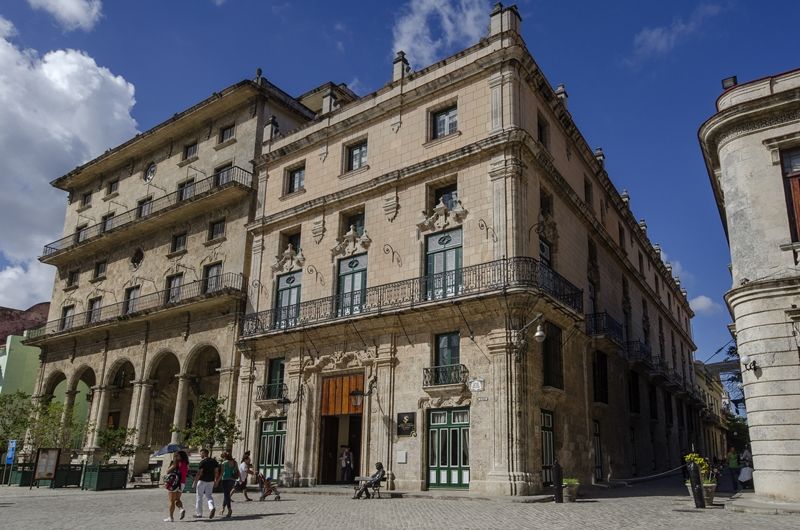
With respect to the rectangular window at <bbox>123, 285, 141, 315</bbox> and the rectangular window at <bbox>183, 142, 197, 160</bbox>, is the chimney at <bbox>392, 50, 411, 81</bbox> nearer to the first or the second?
the rectangular window at <bbox>183, 142, 197, 160</bbox>

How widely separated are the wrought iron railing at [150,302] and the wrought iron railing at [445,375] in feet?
36.0

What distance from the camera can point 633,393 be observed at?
31.1 m

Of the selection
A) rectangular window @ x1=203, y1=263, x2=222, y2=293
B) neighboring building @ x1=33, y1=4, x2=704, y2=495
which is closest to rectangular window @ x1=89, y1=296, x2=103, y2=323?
neighboring building @ x1=33, y1=4, x2=704, y2=495

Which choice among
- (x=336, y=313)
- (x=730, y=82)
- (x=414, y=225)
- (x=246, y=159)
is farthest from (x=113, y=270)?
(x=730, y=82)

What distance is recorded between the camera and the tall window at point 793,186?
15562mm

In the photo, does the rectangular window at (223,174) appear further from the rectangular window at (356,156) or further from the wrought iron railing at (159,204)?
the rectangular window at (356,156)

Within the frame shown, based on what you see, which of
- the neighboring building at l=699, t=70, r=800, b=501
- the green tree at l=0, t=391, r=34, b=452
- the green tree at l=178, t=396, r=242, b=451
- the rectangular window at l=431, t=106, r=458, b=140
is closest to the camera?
the neighboring building at l=699, t=70, r=800, b=501

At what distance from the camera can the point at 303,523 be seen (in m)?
13.3

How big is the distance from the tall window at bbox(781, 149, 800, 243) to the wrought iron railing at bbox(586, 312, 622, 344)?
35.1 feet

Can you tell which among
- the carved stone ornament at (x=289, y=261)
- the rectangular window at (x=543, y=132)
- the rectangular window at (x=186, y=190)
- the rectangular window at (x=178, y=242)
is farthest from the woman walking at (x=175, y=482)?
the rectangular window at (x=186, y=190)

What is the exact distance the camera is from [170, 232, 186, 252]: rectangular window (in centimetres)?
3259

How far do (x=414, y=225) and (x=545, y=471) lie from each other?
30.6ft

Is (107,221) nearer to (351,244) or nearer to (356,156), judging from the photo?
(356,156)

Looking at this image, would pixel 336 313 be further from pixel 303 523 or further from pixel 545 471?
pixel 303 523
